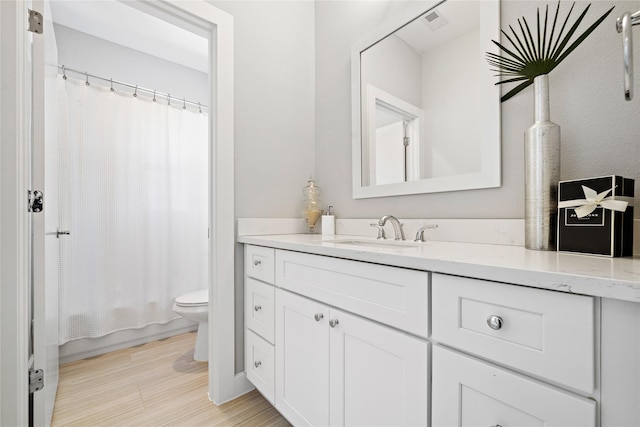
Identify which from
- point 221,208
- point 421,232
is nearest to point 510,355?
point 421,232

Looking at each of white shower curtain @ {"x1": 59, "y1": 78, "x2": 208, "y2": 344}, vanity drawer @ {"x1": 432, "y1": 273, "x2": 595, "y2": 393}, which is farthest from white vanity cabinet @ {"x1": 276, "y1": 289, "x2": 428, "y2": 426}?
white shower curtain @ {"x1": 59, "y1": 78, "x2": 208, "y2": 344}

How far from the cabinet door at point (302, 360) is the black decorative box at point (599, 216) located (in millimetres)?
770

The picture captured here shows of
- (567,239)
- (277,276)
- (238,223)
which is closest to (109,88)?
(238,223)

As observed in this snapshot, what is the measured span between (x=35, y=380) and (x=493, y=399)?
5.06 ft

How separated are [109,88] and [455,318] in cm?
266

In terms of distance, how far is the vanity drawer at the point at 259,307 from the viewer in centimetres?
136

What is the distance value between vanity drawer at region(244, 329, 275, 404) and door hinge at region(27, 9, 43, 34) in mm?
1549

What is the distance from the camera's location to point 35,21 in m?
1.12

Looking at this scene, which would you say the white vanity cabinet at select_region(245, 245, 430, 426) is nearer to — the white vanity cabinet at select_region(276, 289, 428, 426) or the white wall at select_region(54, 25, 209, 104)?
the white vanity cabinet at select_region(276, 289, 428, 426)

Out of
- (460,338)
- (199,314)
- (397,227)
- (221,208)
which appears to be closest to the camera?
(460,338)

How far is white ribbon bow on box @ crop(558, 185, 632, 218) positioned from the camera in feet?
2.38

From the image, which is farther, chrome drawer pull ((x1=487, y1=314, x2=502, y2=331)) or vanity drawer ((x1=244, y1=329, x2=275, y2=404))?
vanity drawer ((x1=244, y1=329, x2=275, y2=404))

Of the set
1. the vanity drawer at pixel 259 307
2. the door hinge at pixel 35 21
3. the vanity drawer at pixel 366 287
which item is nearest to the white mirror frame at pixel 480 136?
the vanity drawer at pixel 366 287

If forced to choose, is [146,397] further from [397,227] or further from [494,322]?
[494,322]
